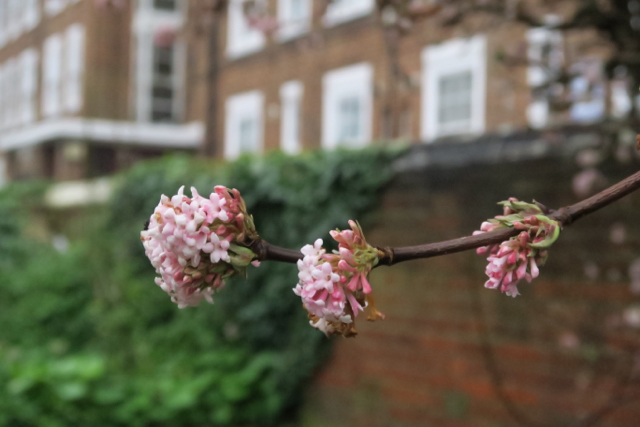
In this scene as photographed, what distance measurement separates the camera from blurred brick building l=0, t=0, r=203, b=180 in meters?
19.6

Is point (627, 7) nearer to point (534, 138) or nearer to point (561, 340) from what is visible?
point (534, 138)

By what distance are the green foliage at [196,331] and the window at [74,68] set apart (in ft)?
48.5

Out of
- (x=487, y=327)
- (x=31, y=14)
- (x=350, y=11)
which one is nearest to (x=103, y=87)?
(x=31, y=14)

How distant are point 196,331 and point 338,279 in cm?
467

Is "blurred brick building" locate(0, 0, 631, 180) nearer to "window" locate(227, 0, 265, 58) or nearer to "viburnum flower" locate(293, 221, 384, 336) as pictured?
"window" locate(227, 0, 265, 58)

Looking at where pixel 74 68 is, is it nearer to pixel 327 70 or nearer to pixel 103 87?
pixel 103 87

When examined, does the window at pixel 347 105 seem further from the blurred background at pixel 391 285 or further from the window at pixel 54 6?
the window at pixel 54 6

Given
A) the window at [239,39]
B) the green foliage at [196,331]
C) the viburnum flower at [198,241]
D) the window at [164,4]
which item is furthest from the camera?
the window at [164,4]

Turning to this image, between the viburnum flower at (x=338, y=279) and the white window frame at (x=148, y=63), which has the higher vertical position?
the white window frame at (x=148, y=63)

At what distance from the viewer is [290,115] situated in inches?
534

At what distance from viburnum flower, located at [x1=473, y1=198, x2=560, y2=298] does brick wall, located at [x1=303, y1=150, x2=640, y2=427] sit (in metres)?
2.44

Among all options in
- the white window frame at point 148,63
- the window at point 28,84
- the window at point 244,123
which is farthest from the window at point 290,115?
the window at point 28,84

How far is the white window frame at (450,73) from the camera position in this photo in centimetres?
970

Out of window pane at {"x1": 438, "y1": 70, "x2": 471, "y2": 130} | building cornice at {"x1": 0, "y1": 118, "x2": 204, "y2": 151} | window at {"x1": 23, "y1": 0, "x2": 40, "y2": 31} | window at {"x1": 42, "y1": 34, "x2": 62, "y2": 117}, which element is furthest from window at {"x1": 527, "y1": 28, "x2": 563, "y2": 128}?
window at {"x1": 23, "y1": 0, "x2": 40, "y2": 31}
